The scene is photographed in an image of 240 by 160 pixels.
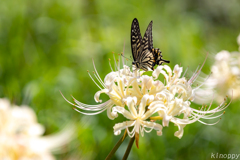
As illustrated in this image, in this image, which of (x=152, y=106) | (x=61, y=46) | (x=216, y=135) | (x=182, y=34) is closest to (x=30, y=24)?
(x=61, y=46)

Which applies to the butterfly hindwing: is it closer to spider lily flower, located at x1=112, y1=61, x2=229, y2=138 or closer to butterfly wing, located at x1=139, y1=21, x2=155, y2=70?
butterfly wing, located at x1=139, y1=21, x2=155, y2=70

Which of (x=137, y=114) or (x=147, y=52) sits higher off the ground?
(x=147, y=52)

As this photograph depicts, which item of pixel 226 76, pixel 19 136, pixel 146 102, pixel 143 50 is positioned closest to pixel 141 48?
pixel 143 50

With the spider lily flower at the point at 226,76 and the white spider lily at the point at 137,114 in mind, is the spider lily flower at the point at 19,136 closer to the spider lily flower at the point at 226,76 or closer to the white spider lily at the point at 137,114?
the white spider lily at the point at 137,114

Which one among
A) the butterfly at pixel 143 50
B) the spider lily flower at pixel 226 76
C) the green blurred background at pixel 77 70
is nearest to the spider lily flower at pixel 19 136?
the green blurred background at pixel 77 70

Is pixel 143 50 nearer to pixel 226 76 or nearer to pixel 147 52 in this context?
pixel 147 52
